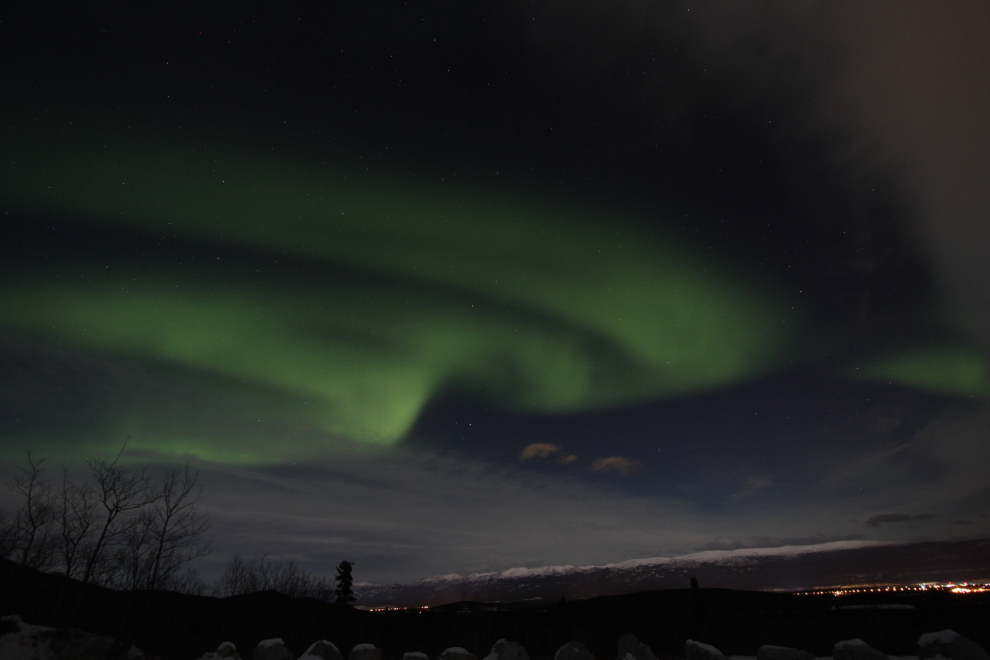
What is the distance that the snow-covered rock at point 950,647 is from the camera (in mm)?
32062

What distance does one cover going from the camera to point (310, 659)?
3388 cm

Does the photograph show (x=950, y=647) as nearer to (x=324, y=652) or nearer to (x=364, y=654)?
(x=364, y=654)

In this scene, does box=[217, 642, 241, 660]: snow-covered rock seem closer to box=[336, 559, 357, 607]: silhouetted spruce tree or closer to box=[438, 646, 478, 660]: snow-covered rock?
box=[438, 646, 478, 660]: snow-covered rock

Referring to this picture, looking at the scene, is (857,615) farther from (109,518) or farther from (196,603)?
(109,518)

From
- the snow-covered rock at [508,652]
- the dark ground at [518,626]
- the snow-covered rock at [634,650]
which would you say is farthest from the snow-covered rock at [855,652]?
the dark ground at [518,626]

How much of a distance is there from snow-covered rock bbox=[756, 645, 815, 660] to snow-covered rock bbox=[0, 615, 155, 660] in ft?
137

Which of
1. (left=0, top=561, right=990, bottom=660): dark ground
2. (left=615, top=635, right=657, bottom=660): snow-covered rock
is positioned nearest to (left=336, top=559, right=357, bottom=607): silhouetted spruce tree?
(left=0, top=561, right=990, bottom=660): dark ground

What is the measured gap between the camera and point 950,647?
3312 cm

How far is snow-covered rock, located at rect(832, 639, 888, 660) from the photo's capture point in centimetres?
3388

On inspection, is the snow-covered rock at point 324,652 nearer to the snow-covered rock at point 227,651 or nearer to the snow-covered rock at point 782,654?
the snow-covered rock at point 227,651

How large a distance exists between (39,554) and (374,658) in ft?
76.2

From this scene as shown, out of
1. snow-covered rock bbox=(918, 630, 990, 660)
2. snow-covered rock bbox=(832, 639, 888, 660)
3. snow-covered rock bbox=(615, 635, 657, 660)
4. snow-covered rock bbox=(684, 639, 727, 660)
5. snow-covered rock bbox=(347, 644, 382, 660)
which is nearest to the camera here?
snow-covered rock bbox=(918, 630, 990, 660)

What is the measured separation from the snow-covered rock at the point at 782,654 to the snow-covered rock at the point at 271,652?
36243 mm

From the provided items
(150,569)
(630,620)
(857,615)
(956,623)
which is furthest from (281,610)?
(956,623)
